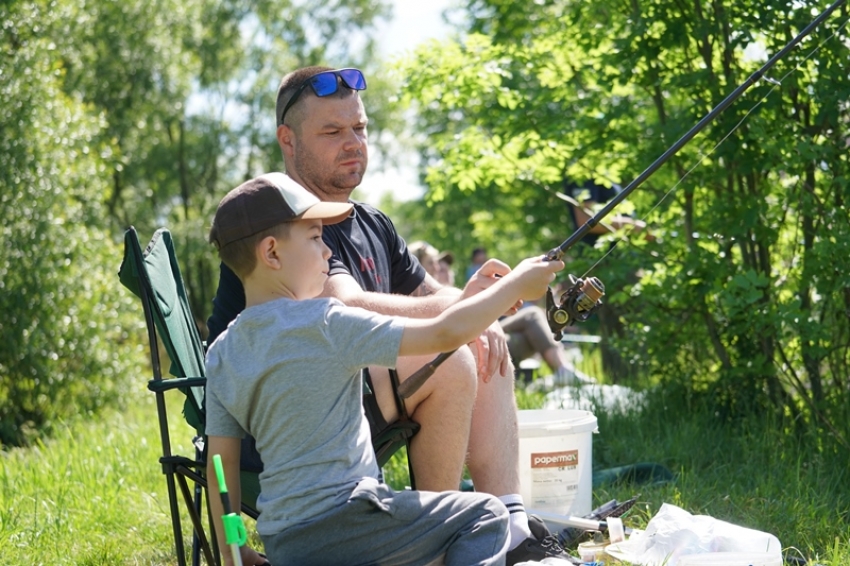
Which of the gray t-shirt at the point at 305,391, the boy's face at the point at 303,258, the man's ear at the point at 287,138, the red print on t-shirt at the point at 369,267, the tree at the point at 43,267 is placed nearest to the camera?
the gray t-shirt at the point at 305,391

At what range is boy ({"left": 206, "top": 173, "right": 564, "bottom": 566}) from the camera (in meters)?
2.06

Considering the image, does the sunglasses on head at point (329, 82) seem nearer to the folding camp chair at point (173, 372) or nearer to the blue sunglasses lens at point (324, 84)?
the blue sunglasses lens at point (324, 84)

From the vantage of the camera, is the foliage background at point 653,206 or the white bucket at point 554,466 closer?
the white bucket at point 554,466

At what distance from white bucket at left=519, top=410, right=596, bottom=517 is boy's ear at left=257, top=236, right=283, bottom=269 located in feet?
4.03

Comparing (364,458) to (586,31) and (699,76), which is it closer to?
(699,76)

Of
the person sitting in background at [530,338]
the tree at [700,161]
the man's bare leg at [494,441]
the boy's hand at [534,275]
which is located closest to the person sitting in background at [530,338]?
the person sitting in background at [530,338]

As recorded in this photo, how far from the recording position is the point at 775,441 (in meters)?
4.03

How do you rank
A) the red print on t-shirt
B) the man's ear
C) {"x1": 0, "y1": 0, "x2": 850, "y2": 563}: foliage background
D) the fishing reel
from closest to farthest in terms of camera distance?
the fishing reel → the red print on t-shirt → the man's ear → {"x1": 0, "y1": 0, "x2": 850, "y2": 563}: foliage background

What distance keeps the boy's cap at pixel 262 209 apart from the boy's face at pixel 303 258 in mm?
30

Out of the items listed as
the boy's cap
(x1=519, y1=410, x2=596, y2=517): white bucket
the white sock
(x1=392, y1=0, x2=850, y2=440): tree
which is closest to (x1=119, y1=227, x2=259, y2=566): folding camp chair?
the boy's cap

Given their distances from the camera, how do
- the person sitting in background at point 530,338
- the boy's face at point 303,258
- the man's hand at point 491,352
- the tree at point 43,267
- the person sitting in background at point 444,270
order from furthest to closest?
the person sitting in background at point 444,270 < the person sitting in background at point 530,338 < the tree at point 43,267 < the man's hand at point 491,352 < the boy's face at point 303,258

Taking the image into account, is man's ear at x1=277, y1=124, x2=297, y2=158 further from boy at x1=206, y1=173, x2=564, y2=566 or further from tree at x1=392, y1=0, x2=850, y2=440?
tree at x1=392, y1=0, x2=850, y2=440

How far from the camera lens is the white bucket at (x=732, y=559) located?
2438mm

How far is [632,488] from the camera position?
11.4 feet
